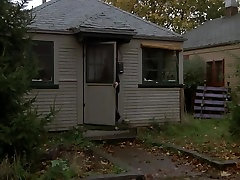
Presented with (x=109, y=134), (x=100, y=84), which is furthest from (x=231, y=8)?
(x=109, y=134)

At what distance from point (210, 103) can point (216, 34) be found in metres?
8.19

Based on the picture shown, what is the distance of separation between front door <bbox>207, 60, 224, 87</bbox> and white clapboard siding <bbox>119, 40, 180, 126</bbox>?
928cm

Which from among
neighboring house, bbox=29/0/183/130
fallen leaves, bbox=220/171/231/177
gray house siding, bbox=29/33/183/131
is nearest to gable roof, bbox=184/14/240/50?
neighboring house, bbox=29/0/183/130

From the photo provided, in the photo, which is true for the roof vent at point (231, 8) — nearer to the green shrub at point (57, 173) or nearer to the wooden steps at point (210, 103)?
the wooden steps at point (210, 103)

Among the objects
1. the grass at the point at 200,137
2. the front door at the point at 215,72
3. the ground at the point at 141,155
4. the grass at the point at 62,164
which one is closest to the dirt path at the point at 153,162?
the ground at the point at 141,155

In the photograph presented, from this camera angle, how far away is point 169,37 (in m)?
14.2

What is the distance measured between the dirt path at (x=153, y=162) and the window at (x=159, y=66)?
3129 millimetres

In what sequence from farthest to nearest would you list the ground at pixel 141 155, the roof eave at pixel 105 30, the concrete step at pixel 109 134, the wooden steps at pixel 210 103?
the wooden steps at pixel 210 103 → the roof eave at pixel 105 30 → the concrete step at pixel 109 134 → the ground at pixel 141 155

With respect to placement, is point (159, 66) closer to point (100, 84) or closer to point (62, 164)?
point (100, 84)

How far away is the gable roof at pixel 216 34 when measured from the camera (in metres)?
23.2

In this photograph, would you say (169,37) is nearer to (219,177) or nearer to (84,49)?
(84,49)

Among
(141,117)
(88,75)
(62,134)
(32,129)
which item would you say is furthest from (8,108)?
(141,117)

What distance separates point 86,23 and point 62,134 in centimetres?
340

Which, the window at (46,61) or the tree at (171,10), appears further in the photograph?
the tree at (171,10)
